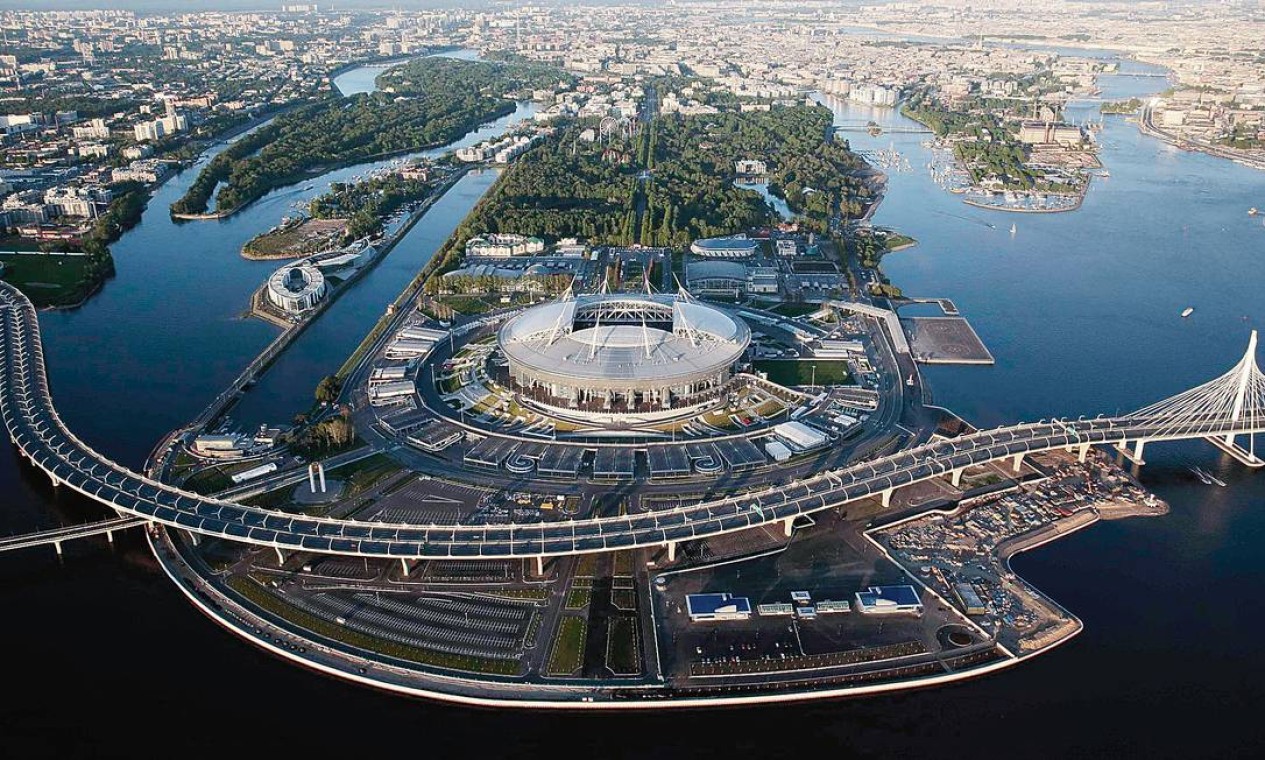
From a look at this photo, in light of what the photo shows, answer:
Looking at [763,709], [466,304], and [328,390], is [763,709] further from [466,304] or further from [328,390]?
[466,304]

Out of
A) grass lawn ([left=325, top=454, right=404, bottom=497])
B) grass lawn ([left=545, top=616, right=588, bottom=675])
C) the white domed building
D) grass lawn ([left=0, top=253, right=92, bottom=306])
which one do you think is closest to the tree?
grass lawn ([left=325, top=454, right=404, bottom=497])

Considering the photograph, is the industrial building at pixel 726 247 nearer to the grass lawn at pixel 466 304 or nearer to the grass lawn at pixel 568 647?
the grass lawn at pixel 466 304

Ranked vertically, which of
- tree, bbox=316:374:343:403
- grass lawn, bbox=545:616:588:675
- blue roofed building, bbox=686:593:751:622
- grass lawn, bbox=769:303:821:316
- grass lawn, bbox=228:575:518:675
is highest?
grass lawn, bbox=769:303:821:316

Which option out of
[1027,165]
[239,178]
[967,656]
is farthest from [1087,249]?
[239,178]

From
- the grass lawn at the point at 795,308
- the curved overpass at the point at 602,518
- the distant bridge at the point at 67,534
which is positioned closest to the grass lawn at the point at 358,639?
the curved overpass at the point at 602,518

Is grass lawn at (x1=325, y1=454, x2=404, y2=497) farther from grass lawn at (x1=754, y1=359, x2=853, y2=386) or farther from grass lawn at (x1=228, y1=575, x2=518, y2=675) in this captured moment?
grass lawn at (x1=754, y1=359, x2=853, y2=386)

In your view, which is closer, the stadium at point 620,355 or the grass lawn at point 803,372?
the stadium at point 620,355
